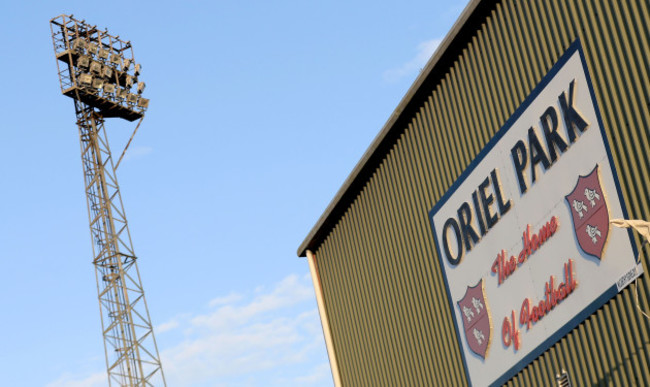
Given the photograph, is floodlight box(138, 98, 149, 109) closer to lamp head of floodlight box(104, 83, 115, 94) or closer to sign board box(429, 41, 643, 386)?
lamp head of floodlight box(104, 83, 115, 94)

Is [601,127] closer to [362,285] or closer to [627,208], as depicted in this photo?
[627,208]

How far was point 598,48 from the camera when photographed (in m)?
17.6

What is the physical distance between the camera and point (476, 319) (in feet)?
71.9

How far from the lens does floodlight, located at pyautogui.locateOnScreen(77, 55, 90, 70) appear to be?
2132 inches

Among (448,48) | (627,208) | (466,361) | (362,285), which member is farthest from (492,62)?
(362,285)

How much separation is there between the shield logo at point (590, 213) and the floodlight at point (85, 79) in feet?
131

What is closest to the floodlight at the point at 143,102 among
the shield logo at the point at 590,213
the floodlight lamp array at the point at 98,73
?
the floodlight lamp array at the point at 98,73

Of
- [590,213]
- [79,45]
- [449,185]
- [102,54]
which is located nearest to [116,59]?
[102,54]

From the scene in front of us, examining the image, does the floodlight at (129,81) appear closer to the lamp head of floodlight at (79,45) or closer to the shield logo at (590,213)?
the lamp head of floodlight at (79,45)

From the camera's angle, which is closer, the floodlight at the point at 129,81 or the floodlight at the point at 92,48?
the floodlight at the point at 92,48

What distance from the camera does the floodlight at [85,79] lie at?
53.4 metres

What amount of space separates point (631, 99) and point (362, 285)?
1207 centimetres

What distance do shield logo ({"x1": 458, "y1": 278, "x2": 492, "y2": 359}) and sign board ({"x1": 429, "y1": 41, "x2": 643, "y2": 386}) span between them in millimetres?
23

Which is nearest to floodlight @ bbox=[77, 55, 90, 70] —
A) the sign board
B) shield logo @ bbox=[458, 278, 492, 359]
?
the sign board
